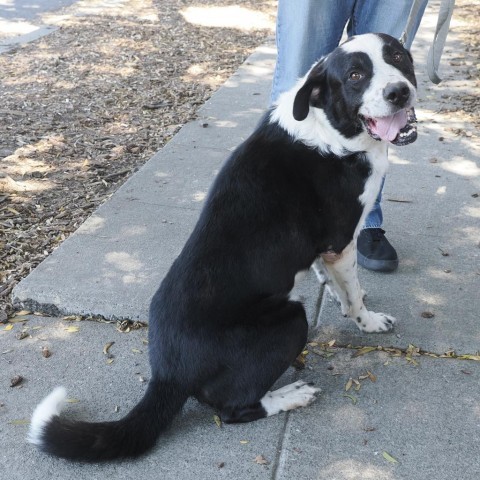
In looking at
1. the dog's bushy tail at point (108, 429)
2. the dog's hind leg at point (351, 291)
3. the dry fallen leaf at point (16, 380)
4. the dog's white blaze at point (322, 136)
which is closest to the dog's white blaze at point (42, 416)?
the dog's bushy tail at point (108, 429)

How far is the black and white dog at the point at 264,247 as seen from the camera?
2.65 metres

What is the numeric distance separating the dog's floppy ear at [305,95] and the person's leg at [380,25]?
2.64ft

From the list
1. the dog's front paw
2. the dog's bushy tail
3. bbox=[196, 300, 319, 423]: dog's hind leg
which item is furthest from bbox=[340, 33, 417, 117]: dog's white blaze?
the dog's bushy tail

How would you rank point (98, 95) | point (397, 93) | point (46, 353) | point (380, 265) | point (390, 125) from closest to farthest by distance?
1. point (397, 93)
2. point (390, 125)
3. point (46, 353)
4. point (380, 265)
5. point (98, 95)

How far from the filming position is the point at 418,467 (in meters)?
2.59

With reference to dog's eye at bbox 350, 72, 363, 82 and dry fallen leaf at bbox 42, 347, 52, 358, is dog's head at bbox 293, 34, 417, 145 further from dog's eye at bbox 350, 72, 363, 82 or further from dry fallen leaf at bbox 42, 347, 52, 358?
dry fallen leaf at bbox 42, 347, 52, 358

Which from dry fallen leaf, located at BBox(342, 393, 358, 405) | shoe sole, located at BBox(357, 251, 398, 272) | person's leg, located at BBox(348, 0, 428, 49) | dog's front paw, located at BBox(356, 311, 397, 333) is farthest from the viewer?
shoe sole, located at BBox(357, 251, 398, 272)

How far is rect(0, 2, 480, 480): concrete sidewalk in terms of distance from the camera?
8.63 ft

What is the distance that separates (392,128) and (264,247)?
761mm

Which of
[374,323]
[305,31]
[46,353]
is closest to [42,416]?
[46,353]

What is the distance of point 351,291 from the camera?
329 cm

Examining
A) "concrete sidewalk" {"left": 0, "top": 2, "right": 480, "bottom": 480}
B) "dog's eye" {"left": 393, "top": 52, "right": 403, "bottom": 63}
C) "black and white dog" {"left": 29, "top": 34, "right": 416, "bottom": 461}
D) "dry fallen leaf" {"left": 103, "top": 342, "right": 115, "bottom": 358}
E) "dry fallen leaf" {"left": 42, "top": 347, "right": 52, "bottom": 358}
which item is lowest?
"dry fallen leaf" {"left": 42, "top": 347, "right": 52, "bottom": 358}

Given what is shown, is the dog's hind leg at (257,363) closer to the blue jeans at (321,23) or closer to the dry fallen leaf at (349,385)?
the dry fallen leaf at (349,385)

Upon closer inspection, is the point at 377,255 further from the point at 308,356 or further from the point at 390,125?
the point at 390,125
